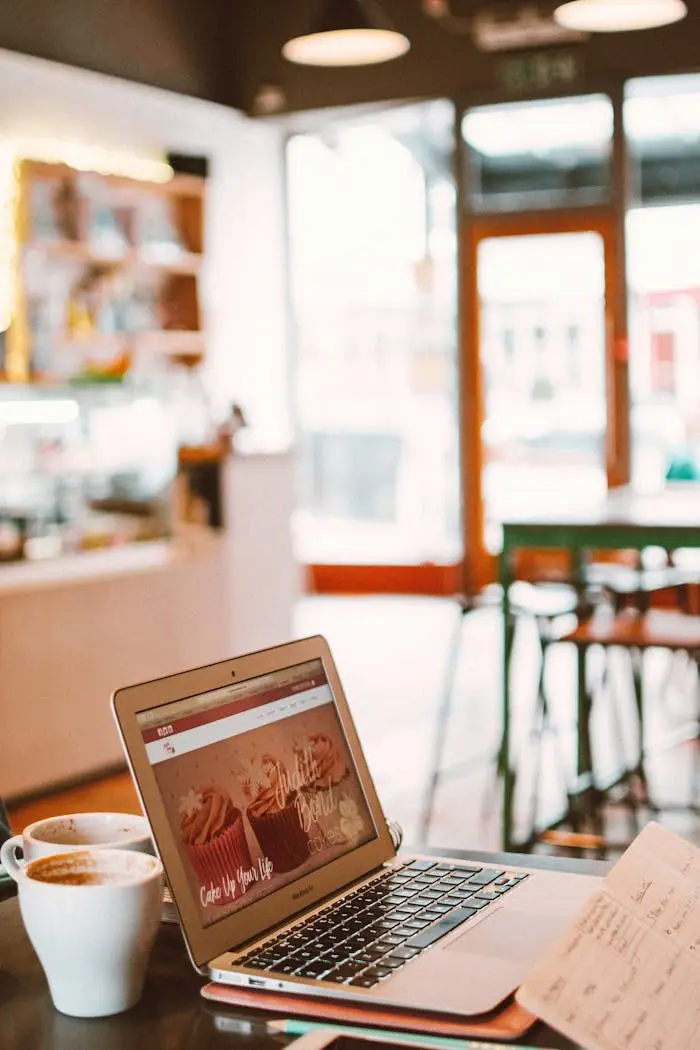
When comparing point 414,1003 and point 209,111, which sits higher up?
point 209,111

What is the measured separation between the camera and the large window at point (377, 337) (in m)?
9.39

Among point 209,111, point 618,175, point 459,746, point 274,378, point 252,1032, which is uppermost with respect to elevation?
point 209,111

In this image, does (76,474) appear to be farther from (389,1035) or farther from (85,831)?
(389,1035)

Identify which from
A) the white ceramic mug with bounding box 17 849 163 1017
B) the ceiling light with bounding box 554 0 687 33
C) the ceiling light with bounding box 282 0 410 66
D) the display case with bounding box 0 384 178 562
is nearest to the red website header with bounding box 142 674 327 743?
the white ceramic mug with bounding box 17 849 163 1017

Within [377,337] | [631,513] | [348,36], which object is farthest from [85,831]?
[377,337]

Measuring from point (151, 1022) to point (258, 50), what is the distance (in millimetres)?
8691

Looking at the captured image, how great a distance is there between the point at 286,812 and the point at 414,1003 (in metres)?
0.27

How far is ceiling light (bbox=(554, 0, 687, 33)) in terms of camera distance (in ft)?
15.1

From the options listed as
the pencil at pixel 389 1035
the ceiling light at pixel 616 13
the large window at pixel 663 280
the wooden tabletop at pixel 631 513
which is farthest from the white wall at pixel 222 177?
the pencil at pixel 389 1035

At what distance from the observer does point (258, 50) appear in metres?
9.04

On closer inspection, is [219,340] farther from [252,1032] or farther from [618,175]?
[252,1032]

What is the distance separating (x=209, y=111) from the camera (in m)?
8.88

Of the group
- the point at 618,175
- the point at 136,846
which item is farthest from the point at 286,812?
the point at 618,175

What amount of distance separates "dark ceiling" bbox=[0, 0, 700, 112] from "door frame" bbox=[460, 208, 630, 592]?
798 millimetres
